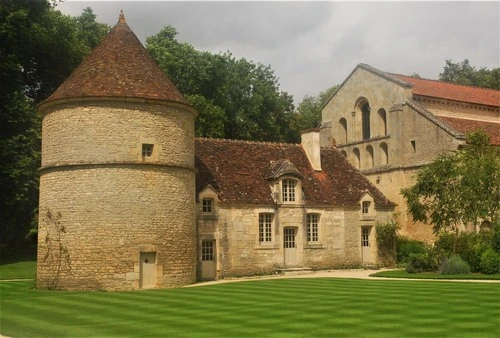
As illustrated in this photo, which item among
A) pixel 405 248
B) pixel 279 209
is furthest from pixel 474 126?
pixel 279 209

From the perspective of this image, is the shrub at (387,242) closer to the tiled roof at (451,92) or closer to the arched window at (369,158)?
the arched window at (369,158)

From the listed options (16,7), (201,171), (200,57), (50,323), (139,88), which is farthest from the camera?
(200,57)

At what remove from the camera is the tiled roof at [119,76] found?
85.0ft

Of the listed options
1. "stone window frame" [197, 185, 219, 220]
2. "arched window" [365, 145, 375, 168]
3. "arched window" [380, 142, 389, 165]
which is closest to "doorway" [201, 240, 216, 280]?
"stone window frame" [197, 185, 219, 220]

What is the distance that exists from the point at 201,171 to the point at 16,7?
55.1 ft

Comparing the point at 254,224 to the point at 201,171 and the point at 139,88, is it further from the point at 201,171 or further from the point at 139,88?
the point at 139,88

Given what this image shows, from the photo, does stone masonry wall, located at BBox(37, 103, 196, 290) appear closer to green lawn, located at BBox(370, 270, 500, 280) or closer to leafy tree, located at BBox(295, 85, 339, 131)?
green lawn, located at BBox(370, 270, 500, 280)

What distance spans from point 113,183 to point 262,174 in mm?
10517

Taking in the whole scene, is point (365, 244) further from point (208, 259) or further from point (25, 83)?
point (25, 83)

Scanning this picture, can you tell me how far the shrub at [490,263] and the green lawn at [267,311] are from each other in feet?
19.9

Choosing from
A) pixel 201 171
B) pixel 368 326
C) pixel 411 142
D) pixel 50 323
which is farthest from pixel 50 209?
pixel 411 142

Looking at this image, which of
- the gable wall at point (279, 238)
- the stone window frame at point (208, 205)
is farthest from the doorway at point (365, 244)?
the stone window frame at point (208, 205)

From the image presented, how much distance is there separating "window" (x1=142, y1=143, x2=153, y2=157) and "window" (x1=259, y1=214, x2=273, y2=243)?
8260 millimetres

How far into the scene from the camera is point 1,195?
36688 millimetres
